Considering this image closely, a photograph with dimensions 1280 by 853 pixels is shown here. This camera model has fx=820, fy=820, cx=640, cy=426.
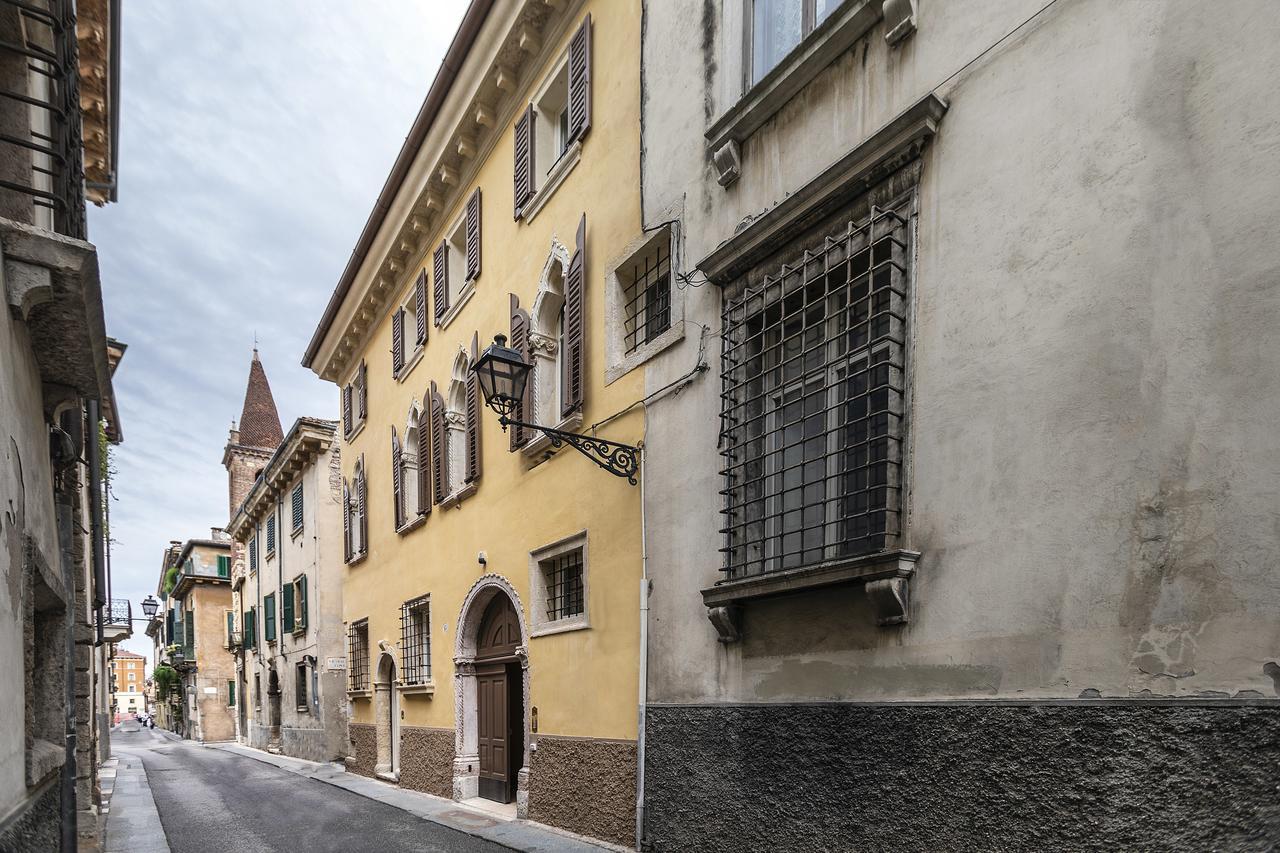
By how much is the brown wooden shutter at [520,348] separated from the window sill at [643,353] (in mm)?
1878

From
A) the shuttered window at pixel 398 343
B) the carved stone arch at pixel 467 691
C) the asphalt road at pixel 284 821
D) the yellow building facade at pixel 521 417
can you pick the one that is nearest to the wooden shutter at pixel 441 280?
the yellow building facade at pixel 521 417

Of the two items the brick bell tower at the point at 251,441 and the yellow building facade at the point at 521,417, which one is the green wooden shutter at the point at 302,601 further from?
the brick bell tower at the point at 251,441

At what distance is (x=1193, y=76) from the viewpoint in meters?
3.66

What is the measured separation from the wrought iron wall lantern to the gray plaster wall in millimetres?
2269

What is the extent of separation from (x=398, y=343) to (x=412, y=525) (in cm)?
375

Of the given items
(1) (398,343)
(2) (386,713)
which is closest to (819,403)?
(1) (398,343)

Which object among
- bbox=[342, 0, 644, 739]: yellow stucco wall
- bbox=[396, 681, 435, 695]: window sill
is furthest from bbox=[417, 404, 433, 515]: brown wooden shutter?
bbox=[396, 681, 435, 695]: window sill

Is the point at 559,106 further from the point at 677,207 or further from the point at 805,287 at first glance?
the point at 805,287

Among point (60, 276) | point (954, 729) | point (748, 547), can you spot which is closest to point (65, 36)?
point (60, 276)

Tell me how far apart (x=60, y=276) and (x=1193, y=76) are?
557 centimetres

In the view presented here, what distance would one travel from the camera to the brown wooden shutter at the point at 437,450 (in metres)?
12.7

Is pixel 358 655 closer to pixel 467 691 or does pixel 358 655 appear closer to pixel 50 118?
pixel 467 691

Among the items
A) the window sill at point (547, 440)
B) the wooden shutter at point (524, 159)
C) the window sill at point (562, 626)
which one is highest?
the wooden shutter at point (524, 159)

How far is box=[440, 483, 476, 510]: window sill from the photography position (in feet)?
37.9
